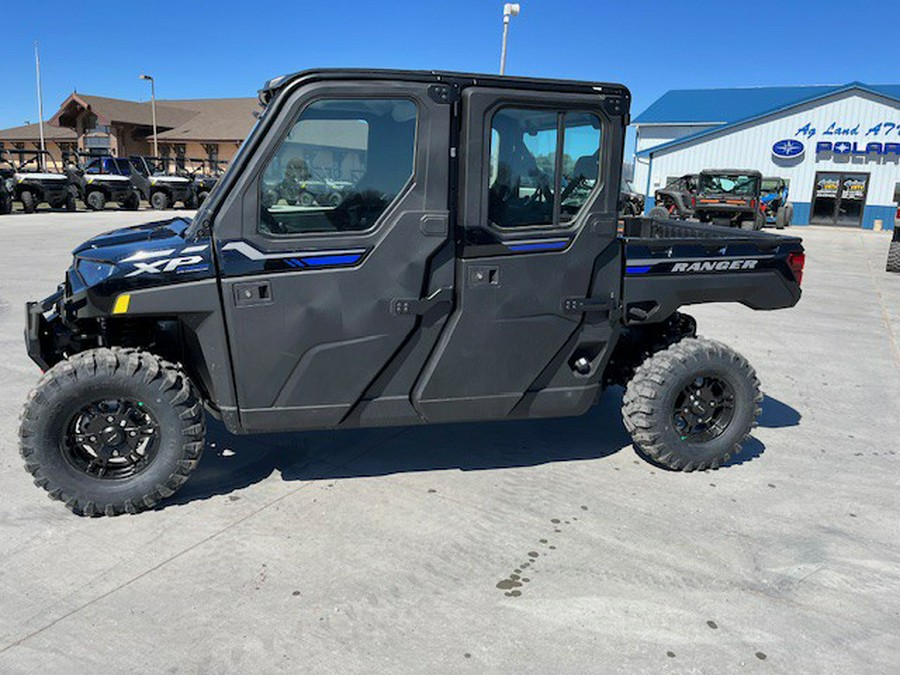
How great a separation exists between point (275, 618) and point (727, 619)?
72.1 inches

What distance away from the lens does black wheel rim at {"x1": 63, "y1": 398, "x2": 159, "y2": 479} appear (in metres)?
3.54

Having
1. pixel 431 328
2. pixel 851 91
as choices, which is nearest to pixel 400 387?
pixel 431 328

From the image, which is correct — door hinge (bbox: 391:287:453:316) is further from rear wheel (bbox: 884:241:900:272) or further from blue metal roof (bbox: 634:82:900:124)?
blue metal roof (bbox: 634:82:900:124)

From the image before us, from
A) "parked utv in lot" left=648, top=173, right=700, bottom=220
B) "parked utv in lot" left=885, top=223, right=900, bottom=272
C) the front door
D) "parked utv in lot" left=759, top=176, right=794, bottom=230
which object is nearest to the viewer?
"parked utv in lot" left=885, top=223, right=900, bottom=272

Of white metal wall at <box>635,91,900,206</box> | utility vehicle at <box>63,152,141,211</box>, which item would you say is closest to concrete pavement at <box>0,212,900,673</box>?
utility vehicle at <box>63,152,141,211</box>

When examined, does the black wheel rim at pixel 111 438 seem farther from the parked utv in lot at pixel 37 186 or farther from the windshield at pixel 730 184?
the parked utv in lot at pixel 37 186

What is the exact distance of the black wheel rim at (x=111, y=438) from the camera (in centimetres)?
354

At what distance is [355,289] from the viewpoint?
3486 millimetres

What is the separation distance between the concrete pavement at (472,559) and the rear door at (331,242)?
0.70 meters

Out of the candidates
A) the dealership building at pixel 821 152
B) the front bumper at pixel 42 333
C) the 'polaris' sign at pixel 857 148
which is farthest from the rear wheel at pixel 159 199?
the 'polaris' sign at pixel 857 148

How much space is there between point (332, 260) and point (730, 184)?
21446mm

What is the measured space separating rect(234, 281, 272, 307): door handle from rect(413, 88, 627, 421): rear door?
90 cm

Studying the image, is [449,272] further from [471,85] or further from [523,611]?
[523,611]

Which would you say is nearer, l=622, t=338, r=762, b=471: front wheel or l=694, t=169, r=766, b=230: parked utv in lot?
l=622, t=338, r=762, b=471: front wheel
